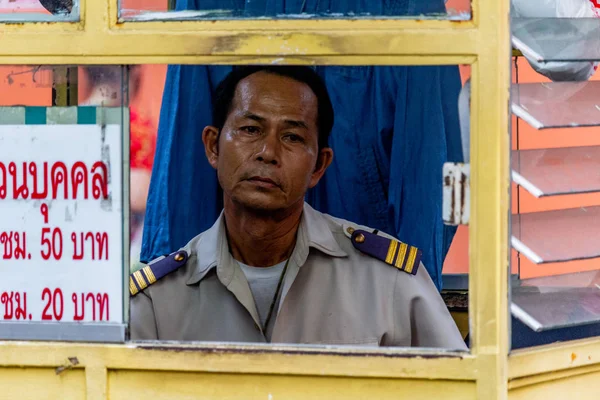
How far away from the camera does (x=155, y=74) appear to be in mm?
3033

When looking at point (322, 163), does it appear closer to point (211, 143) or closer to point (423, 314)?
point (211, 143)

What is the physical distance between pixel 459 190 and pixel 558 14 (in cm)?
84

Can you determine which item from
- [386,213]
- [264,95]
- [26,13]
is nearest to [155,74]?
[264,95]

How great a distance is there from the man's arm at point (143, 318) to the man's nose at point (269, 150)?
52 centimetres

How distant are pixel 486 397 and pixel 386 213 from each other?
1.23m

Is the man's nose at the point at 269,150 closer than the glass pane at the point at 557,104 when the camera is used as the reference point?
No

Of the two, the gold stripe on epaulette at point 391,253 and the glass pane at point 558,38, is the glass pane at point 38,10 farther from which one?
the gold stripe on epaulette at point 391,253

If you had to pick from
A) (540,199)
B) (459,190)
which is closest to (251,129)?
(459,190)

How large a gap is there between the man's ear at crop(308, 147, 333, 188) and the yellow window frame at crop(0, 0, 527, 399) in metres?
0.98

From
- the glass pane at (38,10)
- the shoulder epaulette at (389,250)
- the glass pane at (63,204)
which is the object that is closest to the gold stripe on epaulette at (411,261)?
the shoulder epaulette at (389,250)

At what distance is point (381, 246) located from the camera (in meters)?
2.67

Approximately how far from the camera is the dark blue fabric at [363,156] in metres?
2.81

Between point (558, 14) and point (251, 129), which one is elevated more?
point (558, 14)

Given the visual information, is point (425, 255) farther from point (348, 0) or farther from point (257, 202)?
point (348, 0)
